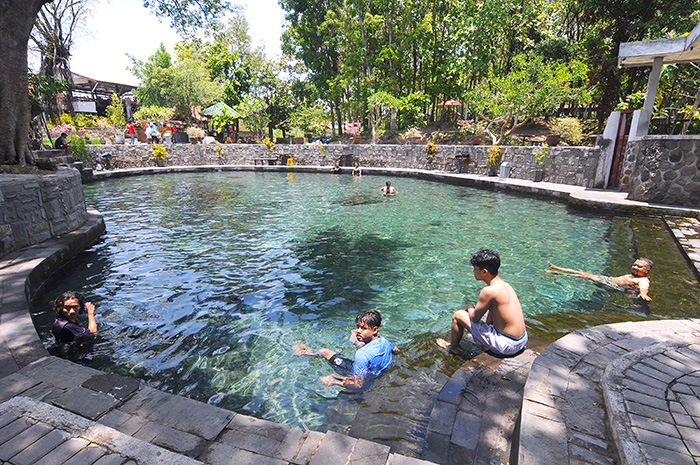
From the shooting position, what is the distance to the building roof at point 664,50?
971 centimetres

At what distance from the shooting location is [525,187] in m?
13.9

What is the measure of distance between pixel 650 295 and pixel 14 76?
13228mm

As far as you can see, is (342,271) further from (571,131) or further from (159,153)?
(159,153)

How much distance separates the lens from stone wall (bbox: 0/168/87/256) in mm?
5957

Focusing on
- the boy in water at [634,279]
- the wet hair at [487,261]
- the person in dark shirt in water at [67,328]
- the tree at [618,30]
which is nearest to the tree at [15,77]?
the person in dark shirt in water at [67,328]

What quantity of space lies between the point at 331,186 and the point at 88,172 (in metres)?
12.8

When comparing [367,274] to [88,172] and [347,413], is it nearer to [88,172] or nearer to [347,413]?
[347,413]

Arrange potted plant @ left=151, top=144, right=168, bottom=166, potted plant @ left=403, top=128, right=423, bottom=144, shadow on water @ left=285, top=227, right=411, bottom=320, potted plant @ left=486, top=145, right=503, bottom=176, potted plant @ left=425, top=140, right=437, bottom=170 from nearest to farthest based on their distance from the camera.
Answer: shadow on water @ left=285, top=227, right=411, bottom=320 < potted plant @ left=486, top=145, right=503, bottom=176 < potted plant @ left=425, top=140, right=437, bottom=170 < potted plant @ left=151, top=144, right=168, bottom=166 < potted plant @ left=403, top=128, right=423, bottom=144

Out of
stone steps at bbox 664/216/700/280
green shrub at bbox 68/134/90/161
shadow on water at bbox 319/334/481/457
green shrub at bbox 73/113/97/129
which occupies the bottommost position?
shadow on water at bbox 319/334/481/457

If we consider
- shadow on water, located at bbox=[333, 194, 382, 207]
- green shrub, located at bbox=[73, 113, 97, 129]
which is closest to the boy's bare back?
shadow on water, located at bbox=[333, 194, 382, 207]

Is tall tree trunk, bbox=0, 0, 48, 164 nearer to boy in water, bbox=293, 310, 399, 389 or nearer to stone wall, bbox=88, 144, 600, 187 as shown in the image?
boy in water, bbox=293, 310, 399, 389

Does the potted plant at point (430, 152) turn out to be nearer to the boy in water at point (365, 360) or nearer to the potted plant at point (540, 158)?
the potted plant at point (540, 158)

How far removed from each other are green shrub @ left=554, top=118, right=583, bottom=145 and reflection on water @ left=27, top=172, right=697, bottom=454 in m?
11.6

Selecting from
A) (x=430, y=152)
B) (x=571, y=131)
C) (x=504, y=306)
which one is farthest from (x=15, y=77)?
(x=571, y=131)
